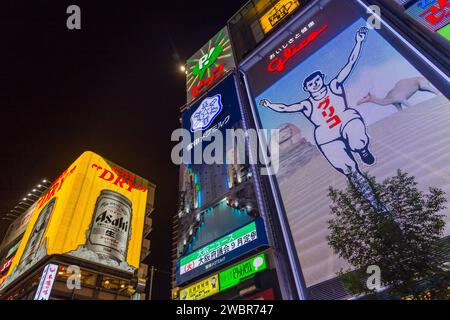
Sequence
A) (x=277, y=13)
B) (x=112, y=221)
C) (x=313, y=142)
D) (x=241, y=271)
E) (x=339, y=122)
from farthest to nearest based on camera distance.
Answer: (x=112, y=221) < (x=277, y=13) < (x=313, y=142) < (x=339, y=122) < (x=241, y=271)

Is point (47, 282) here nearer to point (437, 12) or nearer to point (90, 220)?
point (90, 220)

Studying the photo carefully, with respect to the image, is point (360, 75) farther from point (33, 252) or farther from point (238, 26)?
point (33, 252)

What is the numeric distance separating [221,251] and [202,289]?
180 cm

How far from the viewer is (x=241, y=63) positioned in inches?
864

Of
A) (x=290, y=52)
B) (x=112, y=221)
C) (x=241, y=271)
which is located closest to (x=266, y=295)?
(x=241, y=271)

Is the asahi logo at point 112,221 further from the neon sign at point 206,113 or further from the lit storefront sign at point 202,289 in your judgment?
the lit storefront sign at point 202,289

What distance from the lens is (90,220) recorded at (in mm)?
23641

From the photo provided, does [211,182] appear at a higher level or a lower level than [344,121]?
higher

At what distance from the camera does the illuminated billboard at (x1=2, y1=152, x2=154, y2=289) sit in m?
22.2

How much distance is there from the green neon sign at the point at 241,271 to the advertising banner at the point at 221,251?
40 cm

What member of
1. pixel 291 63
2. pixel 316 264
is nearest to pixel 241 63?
pixel 291 63

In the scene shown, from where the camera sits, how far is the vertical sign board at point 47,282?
18.7 metres

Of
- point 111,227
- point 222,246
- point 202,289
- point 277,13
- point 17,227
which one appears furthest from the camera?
point 17,227
